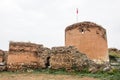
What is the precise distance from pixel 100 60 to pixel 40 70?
3980 millimetres

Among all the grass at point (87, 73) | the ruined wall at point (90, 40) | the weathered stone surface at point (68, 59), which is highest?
the ruined wall at point (90, 40)

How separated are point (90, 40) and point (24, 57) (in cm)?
443

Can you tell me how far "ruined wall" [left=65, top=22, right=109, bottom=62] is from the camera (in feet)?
59.3

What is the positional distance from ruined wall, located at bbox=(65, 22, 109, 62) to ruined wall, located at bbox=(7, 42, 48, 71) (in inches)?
99.2

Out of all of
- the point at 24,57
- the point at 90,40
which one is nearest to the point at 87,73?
the point at 90,40

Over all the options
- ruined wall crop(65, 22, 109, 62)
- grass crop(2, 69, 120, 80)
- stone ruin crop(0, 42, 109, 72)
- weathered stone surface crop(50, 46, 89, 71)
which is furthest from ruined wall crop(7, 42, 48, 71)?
ruined wall crop(65, 22, 109, 62)

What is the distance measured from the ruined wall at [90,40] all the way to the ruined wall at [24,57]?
8.27 feet

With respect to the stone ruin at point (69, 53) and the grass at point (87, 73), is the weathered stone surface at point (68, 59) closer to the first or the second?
the stone ruin at point (69, 53)

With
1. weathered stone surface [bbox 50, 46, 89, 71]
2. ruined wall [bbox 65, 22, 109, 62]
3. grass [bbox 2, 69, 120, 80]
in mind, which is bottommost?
grass [bbox 2, 69, 120, 80]

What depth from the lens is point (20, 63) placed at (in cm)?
1736

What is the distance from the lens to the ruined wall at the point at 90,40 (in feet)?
59.3

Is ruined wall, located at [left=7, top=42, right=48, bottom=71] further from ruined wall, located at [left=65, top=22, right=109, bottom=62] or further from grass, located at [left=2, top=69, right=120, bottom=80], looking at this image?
ruined wall, located at [left=65, top=22, right=109, bottom=62]

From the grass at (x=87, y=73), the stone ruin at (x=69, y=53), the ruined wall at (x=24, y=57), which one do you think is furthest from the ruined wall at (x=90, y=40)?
the ruined wall at (x=24, y=57)

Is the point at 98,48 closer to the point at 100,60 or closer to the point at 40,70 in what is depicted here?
the point at 100,60
